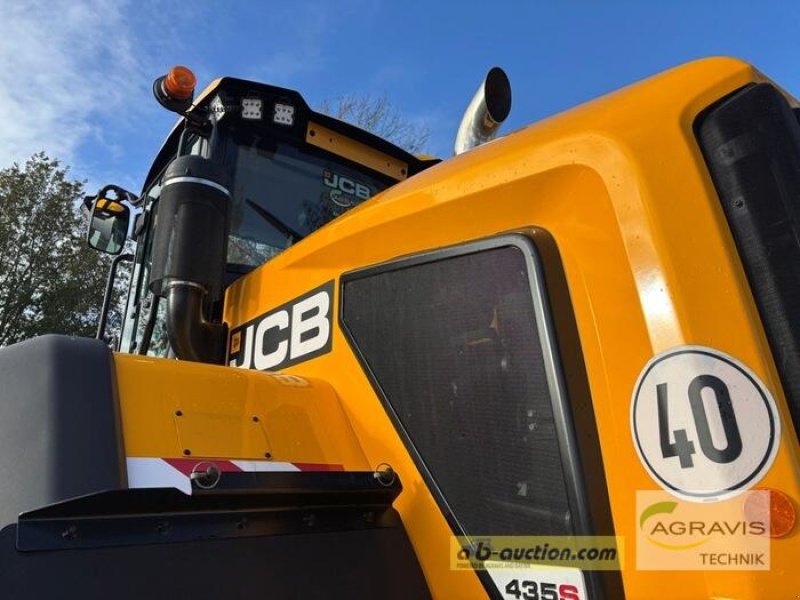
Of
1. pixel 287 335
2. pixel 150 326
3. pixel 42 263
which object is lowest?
pixel 287 335

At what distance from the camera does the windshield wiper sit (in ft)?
9.34

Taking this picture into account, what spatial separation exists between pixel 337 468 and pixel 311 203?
1590 mm

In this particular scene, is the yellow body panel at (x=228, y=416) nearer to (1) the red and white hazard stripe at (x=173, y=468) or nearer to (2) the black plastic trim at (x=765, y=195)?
(1) the red and white hazard stripe at (x=173, y=468)

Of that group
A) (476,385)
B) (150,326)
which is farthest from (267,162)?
(476,385)

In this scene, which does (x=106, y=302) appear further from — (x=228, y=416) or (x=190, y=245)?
(x=228, y=416)

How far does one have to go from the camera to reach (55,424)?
1.45m

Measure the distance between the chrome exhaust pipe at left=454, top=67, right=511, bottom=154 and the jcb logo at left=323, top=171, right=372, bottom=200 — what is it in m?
1.02

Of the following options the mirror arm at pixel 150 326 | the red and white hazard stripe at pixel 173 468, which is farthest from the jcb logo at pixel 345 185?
the red and white hazard stripe at pixel 173 468

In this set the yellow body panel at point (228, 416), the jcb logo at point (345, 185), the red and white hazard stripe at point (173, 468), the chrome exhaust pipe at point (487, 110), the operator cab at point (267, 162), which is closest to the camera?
the red and white hazard stripe at point (173, 468)

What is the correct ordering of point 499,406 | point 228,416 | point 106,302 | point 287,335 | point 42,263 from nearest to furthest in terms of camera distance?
point 499,406 → point 228,416 → point 287,335 → point 106,302 → point 42,263

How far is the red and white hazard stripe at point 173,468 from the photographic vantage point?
1464 millimetres

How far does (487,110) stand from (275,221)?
112 centimetres

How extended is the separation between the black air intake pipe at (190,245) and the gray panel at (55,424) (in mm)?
645

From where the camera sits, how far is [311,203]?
9.85ft
